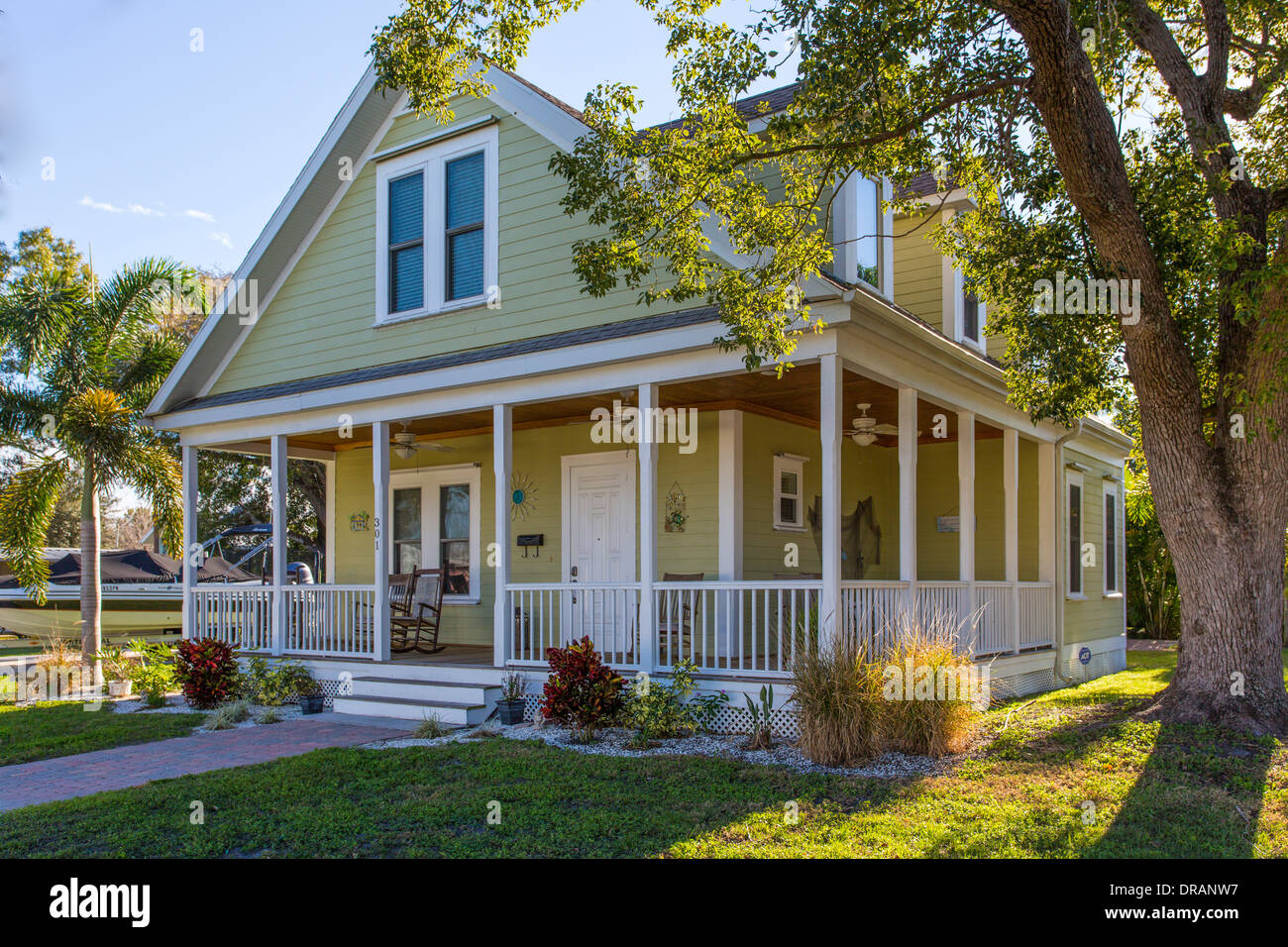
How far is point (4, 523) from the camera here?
12898mm

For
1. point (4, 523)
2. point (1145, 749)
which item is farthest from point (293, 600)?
point (1145, 749)

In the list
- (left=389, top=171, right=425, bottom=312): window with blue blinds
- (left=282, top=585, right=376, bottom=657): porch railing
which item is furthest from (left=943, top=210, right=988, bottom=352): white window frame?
(left=282, top=585, right=376, bottom=657): porch railing

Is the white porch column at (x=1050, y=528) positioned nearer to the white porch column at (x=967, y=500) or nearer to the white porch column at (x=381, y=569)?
the white porch column at (x=967, y=500)

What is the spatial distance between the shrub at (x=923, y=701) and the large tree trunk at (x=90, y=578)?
10914 mm

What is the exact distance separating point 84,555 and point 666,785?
1065 centimetres

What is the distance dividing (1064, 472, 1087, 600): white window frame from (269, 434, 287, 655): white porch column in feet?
31.8

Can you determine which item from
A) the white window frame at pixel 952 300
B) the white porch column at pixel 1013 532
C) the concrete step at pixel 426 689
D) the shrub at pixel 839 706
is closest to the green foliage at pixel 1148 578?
the white porch column at pixel 1013 532

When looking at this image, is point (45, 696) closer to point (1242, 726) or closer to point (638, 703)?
point (638, 703)

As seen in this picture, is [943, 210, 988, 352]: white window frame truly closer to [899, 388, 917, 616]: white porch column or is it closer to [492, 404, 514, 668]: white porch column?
[899, 388, 917, 616]: white porch column

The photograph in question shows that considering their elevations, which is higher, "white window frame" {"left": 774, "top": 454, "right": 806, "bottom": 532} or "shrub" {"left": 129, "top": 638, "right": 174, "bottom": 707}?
"white window frame" {"left": 774, "top": 454, "right": 806, "bottom": 532}

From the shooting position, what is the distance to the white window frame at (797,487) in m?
11.4

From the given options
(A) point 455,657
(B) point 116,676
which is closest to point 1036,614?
(A) point 455,657

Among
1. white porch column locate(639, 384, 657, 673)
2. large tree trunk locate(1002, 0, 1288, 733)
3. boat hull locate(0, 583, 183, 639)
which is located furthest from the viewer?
boat hull locate(0, 583, 183, 639)

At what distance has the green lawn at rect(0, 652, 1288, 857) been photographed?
16.4 ft
